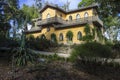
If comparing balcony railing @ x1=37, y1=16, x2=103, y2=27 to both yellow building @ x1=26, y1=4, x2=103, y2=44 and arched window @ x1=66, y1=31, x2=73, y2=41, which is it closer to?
yellow building @ x1=26, y1=4, x2=103, y2=44

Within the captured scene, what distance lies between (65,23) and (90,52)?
26189 mm

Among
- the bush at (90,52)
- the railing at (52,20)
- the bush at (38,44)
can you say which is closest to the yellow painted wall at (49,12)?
the railing at (52,20)

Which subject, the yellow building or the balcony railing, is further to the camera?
the yellow building

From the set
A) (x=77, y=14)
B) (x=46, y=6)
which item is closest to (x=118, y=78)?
(x=77, y=14)

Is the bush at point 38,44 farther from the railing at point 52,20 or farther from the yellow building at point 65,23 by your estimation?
the railing at point 52,20

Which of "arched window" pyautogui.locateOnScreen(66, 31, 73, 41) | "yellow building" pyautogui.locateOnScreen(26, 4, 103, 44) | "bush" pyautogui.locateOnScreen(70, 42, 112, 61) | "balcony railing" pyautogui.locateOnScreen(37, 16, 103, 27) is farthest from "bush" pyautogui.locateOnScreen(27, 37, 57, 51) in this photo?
"bush" pyautogui.locateOnScreen(70, 42, 112, 61)

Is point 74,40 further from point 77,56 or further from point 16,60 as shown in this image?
point 16,60

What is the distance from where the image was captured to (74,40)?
3603 cm

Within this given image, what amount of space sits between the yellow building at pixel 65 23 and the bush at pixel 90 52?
20107 mm

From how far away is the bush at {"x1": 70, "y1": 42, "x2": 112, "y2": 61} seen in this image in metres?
13.2

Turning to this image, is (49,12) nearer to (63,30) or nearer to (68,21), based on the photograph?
(68,21)

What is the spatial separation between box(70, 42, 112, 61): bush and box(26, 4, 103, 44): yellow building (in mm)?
20107

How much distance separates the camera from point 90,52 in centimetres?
1325

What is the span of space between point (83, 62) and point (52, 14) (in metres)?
28.2
